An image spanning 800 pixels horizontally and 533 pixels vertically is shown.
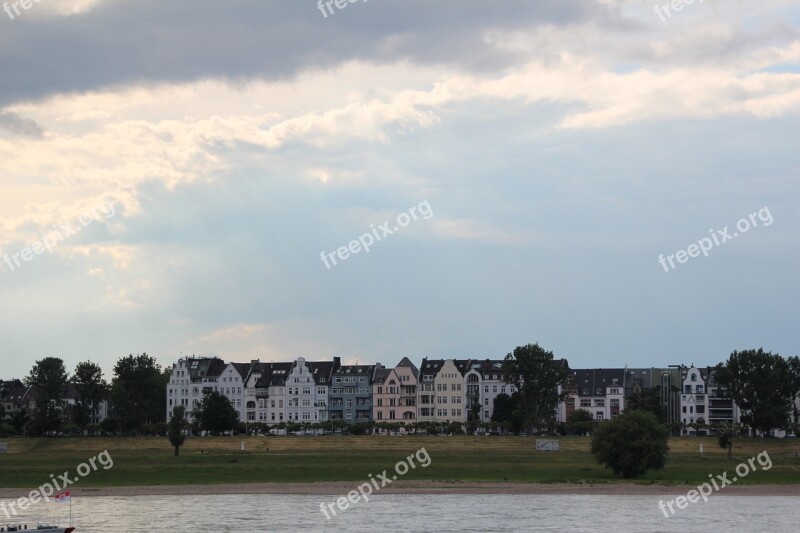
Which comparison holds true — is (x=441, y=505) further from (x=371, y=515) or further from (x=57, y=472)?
(x=57, y=472)

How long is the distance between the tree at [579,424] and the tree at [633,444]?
55.4 metres

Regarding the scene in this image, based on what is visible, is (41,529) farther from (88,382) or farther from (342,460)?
(88,382)

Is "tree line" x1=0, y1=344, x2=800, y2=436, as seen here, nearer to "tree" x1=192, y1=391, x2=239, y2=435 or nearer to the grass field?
"tree" x1=192, y1=391, x2=239, y2=435

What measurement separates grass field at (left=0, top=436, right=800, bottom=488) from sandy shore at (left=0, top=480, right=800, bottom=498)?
3256 millimetres

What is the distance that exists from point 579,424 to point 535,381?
13548 mm

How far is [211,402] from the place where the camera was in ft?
598

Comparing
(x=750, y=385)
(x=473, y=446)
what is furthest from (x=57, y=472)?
(x=750, y=385)

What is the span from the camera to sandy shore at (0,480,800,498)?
103062 millimetres

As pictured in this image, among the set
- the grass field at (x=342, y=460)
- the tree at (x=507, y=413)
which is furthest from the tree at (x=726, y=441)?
the tree at (x=507, y=413)

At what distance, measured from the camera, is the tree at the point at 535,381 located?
178 meters

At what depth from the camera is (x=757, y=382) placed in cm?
16738

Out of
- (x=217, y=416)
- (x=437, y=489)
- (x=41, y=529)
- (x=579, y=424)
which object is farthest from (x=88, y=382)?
(x=41, y=529)

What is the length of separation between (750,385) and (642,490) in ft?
233

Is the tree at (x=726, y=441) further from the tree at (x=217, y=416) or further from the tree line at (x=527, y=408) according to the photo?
the tree at (x=217, y=416)
